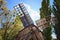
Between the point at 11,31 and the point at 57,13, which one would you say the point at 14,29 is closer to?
the point at 11,31

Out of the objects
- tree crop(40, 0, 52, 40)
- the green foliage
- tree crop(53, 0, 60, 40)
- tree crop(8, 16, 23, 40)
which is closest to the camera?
tree crop(53, 0, 60, 40)

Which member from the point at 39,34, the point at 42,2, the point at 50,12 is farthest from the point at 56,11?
the point at 39,34

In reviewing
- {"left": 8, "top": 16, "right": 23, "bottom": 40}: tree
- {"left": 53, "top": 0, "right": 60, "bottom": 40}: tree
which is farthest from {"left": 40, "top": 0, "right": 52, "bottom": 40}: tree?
{"left": 8, "top": 16, "right": 23, "bottom": 40}: tree

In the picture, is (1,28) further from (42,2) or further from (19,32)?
(42,2)

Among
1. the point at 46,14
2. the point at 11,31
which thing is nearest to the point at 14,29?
the point at 11,31

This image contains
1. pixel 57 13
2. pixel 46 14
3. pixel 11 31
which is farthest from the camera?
pixel 11 31

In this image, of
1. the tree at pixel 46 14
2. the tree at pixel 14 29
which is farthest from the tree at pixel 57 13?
the tree at pixel 14 29

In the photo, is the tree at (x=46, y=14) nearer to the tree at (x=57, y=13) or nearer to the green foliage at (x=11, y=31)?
the tree at (x=57, y=13)

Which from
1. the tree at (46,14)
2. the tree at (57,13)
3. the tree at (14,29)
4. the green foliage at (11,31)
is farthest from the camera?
the tree at (14,29)

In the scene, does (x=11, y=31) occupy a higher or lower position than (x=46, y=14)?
lower

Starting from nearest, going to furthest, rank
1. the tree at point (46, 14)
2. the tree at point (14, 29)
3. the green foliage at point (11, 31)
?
the tree at point (46, 14), the green foliage at point (11, 31), the tree at point (14, 29)

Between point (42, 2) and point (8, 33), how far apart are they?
27.2ft

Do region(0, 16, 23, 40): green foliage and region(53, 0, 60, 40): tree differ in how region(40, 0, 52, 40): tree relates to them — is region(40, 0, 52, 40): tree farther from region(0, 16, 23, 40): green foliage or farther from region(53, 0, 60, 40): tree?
region(0, 16, 23, 40): green foliage

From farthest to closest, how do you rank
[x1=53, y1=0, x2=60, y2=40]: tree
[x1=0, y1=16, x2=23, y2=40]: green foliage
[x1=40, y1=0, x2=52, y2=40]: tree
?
[x1=0, y1=16, x2=23, y2=40]: green foliage
[x1=40, y1=0, x2=52, y2=40]: tree
[x1=53, y1=0, x2=60, y2=40]: tree
